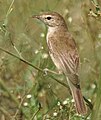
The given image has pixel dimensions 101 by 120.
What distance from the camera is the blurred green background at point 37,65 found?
4750mm

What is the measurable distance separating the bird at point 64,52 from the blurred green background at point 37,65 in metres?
0.09

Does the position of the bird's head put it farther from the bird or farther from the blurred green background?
the blurred green background

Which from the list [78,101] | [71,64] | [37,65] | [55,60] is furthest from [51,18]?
[78,101]

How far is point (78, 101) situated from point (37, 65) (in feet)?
3.82

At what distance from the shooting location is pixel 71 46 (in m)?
5.60

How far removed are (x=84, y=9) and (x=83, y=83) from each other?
1.04 m

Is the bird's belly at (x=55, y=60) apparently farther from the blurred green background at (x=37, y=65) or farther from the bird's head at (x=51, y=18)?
the bird's head at (x=51, y=18)

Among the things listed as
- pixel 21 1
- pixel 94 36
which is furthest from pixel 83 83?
pixel 21 1

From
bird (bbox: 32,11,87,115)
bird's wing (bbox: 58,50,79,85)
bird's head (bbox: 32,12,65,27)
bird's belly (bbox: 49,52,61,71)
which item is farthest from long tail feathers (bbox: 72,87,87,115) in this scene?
bird's head (bbox: 32,12,65,27)

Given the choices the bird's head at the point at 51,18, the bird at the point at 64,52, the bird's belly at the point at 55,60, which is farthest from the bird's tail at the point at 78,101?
the bird's head at the point at 51,18

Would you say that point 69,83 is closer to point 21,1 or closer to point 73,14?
point 21,1

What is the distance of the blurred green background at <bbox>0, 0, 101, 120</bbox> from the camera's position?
15.6ft

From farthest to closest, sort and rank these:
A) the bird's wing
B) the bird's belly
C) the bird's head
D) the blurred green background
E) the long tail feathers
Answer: the bird's head
the bird's belly
the bird's wing
the blurred green background
the long tail feathers

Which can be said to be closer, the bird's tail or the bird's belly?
the bird's tail
